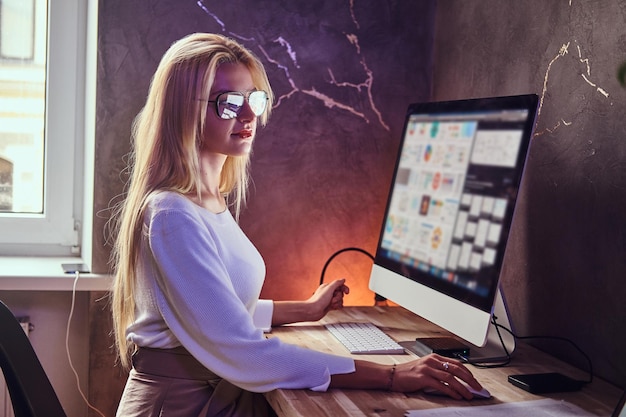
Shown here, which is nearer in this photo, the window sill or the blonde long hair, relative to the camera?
the blonde long hair

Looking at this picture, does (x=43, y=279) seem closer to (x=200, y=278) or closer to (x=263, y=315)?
(x=263, y=315)

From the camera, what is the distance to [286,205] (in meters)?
2.29

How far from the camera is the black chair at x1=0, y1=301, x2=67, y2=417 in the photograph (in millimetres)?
1137

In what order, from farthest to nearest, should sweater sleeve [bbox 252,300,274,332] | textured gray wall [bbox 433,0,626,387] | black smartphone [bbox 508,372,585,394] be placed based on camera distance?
1. sweater sleeve [bbox 252,300,274,332]
2. textured gray wall [bbox 433,0,626,387]
3. black smartphone [bbox 508,372,585,394]

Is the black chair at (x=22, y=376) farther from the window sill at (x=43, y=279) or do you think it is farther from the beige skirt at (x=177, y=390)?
the window sill at (x=43, y=279)

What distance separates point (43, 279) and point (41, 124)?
0.54 m

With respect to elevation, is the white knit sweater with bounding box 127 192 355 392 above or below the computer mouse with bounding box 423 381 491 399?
above

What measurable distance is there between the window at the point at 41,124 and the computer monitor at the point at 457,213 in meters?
1.04

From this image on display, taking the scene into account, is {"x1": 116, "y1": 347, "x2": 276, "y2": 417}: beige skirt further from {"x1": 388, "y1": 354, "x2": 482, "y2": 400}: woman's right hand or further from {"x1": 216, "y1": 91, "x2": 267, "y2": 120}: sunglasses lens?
{"x1": 216, "y1": 91, "x2": 267, "y2": 120}: sunglasses lens

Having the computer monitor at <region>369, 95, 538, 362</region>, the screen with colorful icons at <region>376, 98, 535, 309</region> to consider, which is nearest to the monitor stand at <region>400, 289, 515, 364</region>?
the computer monitor at <region>369, 95, 538, 362</region>

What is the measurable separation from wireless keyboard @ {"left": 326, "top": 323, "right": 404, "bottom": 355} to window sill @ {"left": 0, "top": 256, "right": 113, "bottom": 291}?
716 millimetres

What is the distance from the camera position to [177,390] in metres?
1.48

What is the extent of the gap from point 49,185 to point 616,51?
1.68m

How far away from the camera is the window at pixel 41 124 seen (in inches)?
→ 90.4
